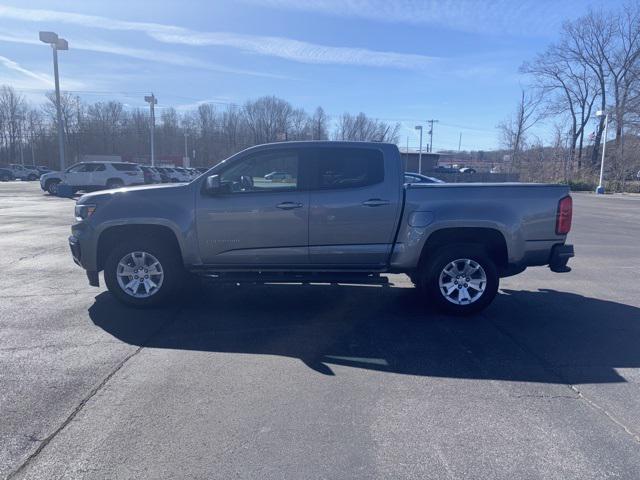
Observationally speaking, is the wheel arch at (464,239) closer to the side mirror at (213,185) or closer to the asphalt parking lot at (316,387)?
the asphalt parking lot at (316,387)

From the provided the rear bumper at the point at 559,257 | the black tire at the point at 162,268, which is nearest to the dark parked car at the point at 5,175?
the black tire at the point at 162,268

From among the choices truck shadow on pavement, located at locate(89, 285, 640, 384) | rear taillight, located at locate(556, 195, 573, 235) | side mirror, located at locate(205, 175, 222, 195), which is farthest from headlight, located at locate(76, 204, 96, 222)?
rear taillight, located at locate(556, 195, 573, 235)

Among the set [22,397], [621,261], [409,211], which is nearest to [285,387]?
[22,397]

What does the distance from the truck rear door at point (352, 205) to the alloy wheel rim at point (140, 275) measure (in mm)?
1950

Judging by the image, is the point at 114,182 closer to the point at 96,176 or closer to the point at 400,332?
the point at 96,176

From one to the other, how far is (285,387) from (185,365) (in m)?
1.04

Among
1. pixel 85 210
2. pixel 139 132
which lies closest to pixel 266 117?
pixel 139 132

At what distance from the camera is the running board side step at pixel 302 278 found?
5773mm

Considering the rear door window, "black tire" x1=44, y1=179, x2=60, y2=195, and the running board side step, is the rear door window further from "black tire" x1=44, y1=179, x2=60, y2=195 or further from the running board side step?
"black tire" x1=44, y1=179, x2=60, y2=195

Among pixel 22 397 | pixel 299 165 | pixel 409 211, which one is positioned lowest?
pixel 22 397

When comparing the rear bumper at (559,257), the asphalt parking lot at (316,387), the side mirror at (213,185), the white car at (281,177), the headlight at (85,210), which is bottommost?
the asphalt parking lot at (316,387)

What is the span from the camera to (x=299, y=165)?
5.89 meters

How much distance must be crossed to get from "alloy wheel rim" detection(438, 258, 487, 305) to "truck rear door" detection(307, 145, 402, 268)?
2.58 feet

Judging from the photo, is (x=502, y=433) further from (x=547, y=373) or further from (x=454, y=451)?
(x=547, y=373)
